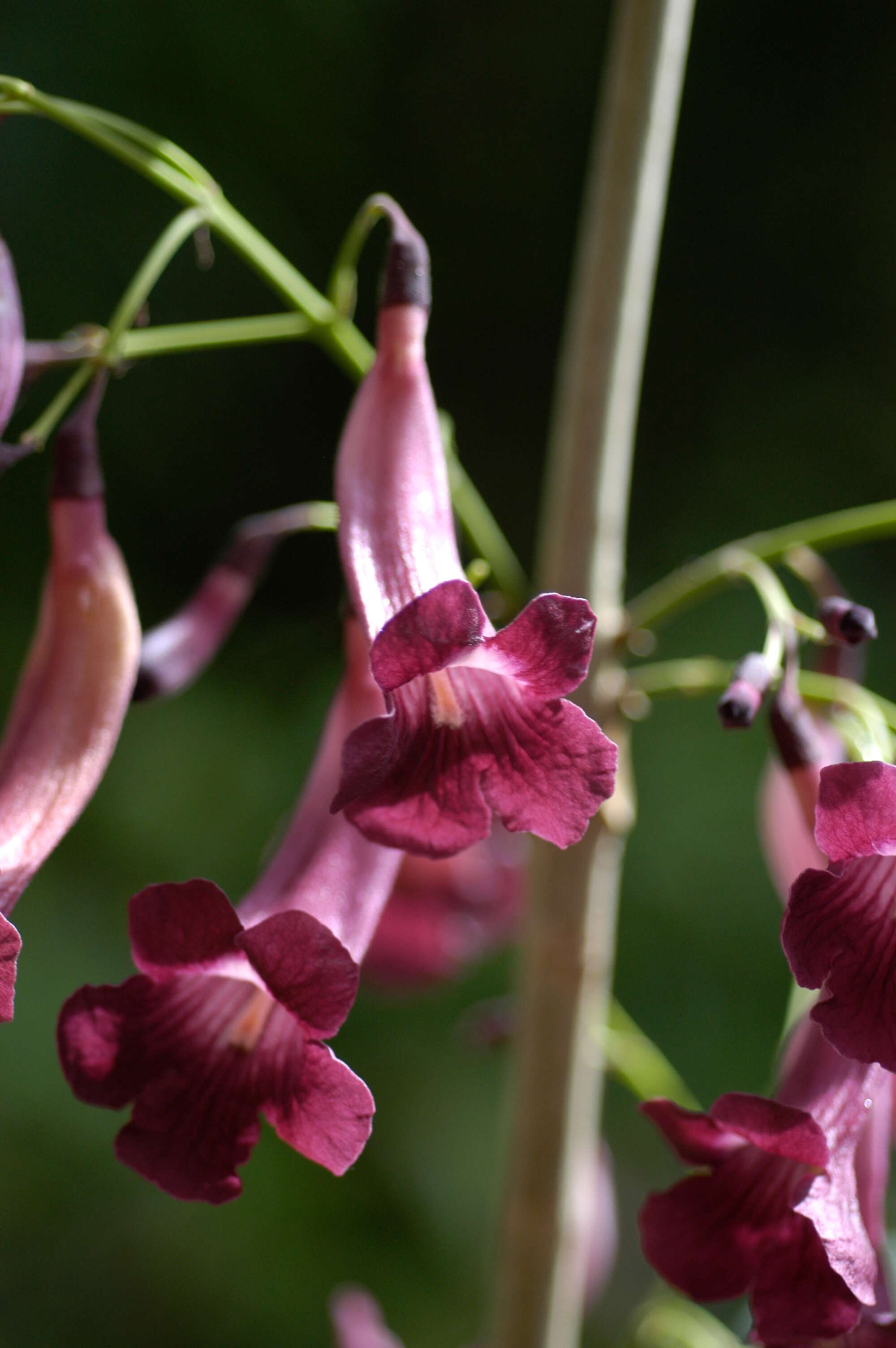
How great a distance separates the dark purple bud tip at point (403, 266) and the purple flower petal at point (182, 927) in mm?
240

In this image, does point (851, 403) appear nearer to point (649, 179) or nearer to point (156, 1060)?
point (649, 179)

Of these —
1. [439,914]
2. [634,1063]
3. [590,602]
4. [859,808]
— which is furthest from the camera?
[439,914]

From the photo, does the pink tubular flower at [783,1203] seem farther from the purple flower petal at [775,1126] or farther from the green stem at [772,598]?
the green stem at [772,598]

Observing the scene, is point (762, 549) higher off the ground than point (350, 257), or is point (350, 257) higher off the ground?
point (350, 257)

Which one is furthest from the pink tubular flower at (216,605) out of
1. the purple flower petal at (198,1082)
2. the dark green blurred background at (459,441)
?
the dark green blurred background at (459,441)

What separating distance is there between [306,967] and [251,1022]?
0.08 m

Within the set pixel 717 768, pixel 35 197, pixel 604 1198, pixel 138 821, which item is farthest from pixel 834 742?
pixel 35 197

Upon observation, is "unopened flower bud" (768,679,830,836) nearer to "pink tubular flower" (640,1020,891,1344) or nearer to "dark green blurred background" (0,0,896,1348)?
"pink tubular flower" (640,1020,891,1344)

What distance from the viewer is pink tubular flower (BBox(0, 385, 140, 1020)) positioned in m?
0.52

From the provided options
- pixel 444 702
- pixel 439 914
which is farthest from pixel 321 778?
pixel 439 914

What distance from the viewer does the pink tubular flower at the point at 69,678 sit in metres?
→ 0.52

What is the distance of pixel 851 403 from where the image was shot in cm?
224

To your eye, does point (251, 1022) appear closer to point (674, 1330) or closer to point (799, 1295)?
point (799, 1295)

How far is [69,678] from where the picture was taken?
539 mm
